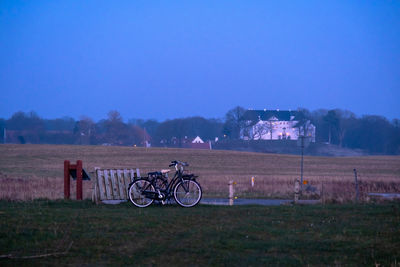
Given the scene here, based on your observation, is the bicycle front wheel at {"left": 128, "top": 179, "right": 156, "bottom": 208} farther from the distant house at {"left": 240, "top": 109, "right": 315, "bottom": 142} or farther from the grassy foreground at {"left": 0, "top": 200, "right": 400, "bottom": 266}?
the distant house at {"left": 240, "top": 109, "right": 315, "bottom": 142}

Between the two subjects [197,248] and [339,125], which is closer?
[197,248]

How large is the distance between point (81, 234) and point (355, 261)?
4461 millimetres

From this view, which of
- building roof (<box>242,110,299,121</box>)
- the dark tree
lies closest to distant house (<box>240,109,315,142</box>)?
building roof (<box>242,110,299,121</box>)

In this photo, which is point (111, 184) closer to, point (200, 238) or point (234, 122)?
point (200, 238)

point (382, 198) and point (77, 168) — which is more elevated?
point (77, 168)

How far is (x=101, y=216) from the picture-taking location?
34.6 ft

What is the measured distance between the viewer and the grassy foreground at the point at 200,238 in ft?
24.6

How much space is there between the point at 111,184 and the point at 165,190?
80.9 inches

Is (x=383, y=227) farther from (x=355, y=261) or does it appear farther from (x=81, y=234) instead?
(x=81, y=234)

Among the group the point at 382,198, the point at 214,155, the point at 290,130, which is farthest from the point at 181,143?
the point at 382,198

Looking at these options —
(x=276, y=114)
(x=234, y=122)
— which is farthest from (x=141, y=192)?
(x=276, y=114)

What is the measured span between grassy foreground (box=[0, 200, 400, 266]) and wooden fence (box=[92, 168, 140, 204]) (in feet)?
10.8

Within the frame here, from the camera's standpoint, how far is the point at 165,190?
44.7ft

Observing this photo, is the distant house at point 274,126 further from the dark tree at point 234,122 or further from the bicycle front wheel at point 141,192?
the bicycle front wheel at point 141,192
